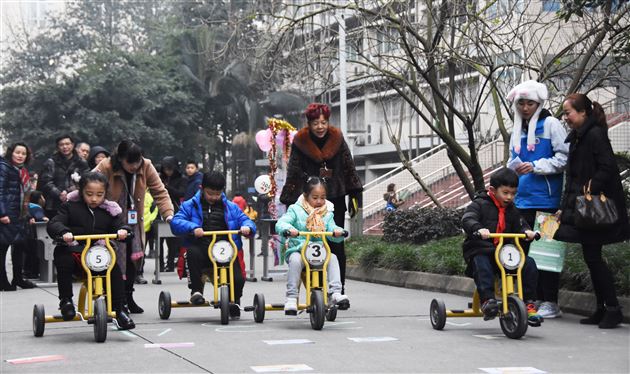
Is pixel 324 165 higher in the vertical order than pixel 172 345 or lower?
higher

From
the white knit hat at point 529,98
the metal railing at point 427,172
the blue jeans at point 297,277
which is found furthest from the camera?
the metal railing at point 427,172

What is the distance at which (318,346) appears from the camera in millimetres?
8367

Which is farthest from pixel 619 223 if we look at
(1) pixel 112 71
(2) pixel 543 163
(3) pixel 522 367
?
(1) pixel 112 71

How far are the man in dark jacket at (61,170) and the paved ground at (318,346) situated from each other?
14.1 ft

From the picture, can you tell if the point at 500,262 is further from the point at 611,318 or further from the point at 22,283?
the point at 22,283

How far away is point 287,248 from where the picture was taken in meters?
10.2

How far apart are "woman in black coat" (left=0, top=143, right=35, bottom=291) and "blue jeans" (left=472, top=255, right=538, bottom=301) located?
750cm

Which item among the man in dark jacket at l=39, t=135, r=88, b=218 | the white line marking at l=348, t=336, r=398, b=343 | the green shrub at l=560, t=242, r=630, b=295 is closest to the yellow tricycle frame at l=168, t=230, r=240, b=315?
the white line marking at l=348, t=336, r=398, b=343

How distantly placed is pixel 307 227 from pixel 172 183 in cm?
782

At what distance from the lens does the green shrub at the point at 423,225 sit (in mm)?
17578

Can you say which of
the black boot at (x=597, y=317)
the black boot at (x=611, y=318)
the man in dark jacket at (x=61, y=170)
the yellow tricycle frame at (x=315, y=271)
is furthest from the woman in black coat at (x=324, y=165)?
the man in dark jacket at (x=61, y=170)

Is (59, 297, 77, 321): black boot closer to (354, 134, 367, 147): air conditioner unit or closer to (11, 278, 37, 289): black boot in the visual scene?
(11, 278, 37, 289): black boot

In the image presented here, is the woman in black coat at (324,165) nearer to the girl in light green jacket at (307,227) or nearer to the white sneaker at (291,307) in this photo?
the girl in light green jacket at (307,227)

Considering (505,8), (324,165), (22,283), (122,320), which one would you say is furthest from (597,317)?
(22,283)
